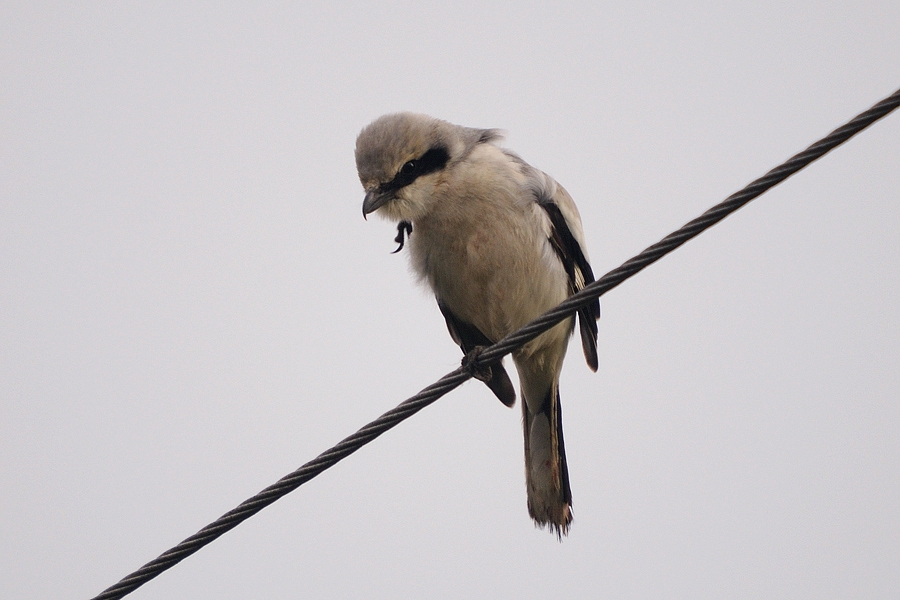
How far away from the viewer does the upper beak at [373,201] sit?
15.8ft

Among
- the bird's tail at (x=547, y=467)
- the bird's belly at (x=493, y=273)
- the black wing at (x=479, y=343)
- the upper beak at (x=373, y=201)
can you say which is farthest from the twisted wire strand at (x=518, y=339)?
the bird's tail at (x=547, y=467)

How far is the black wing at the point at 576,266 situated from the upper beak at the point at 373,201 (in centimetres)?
98

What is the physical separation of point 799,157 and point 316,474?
2.03 meters

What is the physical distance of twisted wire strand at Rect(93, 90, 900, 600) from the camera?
2.64 meters

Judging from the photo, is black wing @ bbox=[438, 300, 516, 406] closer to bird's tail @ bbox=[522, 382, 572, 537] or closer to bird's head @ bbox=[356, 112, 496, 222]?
bird's tail @ bbox=[522, 382, 572, 537]

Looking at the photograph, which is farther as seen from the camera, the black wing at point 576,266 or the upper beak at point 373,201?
the black wing at point 576,266

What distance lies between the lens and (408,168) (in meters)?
4.89

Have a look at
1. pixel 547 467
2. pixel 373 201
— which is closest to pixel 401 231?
pixel 373 201

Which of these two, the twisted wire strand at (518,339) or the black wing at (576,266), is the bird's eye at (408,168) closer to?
the black wing at (576,266)

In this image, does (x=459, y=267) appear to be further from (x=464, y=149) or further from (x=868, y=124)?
(x=868, y=124)

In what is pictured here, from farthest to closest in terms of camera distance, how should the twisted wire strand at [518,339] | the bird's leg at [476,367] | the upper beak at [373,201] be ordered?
the upper beak at [373,201], the bird's leg at [476,367], the twisted wire strand at [518,339]

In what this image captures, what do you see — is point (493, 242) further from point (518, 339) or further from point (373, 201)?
point (518, 339)

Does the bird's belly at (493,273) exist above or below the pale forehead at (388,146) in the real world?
below

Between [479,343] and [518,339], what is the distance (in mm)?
2172
